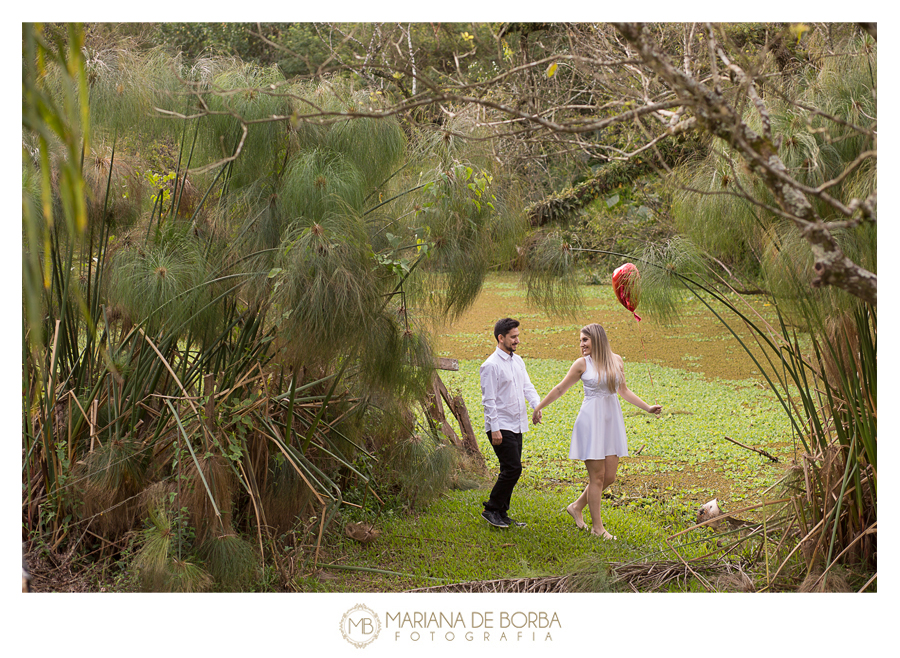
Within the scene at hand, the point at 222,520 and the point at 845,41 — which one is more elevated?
the point at 845,41

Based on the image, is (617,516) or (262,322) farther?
(617,516)

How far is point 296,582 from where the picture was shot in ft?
10.0

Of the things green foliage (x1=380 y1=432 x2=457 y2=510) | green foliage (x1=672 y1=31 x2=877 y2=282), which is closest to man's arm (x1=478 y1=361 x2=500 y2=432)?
green foliage (x1=380 y1=432 x2=457 y2=510)

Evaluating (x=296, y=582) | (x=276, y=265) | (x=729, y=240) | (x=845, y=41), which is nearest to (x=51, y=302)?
(x=276, y=265)

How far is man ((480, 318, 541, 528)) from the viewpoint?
3754 mm

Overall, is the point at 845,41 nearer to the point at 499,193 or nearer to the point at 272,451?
the point at 499,193

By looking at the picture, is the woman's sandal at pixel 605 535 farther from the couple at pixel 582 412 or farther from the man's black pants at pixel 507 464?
the man's black pants at pixel 507 464

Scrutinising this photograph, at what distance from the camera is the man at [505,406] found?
3754 millimetres

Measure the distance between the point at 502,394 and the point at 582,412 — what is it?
1.41 feet

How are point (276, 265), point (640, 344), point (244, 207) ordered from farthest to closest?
point (640, 344) < point (244, 207) < point (276, 265)

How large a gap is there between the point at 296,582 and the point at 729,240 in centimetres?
230

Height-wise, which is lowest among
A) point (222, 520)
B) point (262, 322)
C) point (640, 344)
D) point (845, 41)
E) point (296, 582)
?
point (640, 344)
